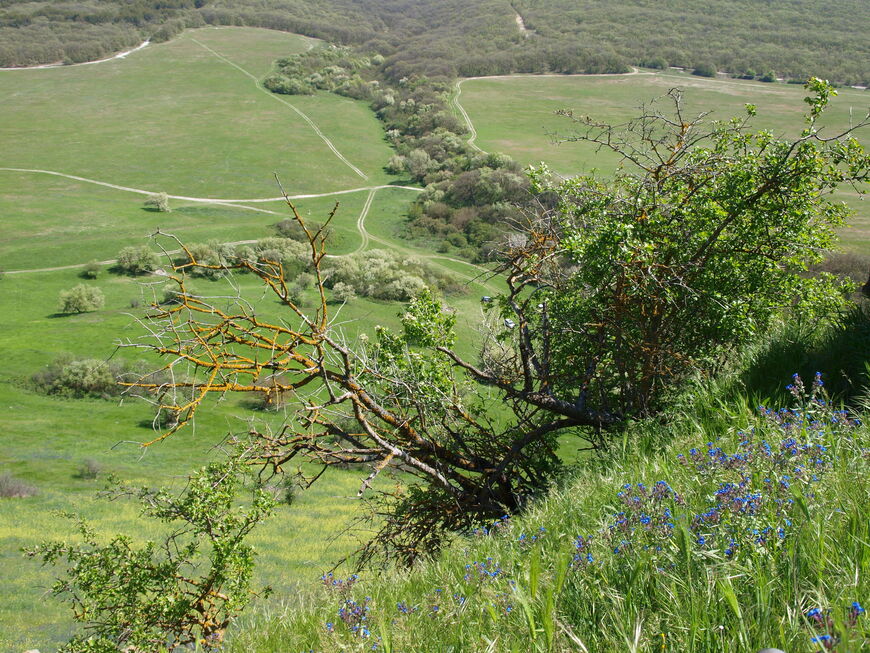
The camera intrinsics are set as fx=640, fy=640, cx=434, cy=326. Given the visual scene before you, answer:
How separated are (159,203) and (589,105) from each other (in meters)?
60.2

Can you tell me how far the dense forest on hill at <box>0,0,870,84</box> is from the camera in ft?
363

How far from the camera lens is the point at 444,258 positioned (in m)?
54.7

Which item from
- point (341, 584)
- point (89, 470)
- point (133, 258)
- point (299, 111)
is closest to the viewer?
point (341, 584)

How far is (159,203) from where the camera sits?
61.4m

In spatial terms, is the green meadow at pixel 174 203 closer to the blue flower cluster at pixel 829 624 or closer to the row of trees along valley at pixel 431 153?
the row of trees along valley at pixel 431 153

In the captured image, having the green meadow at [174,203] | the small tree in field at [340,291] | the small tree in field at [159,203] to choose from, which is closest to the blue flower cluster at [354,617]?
the green meadow at [174,203]

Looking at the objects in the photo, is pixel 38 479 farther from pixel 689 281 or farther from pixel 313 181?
pixel 313 181

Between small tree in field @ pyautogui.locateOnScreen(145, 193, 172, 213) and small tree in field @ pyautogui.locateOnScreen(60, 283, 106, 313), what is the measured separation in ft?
75.4

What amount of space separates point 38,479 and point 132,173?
5905 centimetres

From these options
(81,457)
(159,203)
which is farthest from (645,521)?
(159,203)

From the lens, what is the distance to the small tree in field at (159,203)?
6078 centimetres

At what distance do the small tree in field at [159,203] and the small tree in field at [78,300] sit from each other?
22984mm

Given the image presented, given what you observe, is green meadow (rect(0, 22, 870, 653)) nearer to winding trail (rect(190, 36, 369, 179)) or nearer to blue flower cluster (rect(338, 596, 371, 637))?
winding trail (rect(190, 36, 369, 179))

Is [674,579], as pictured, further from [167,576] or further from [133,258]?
[133,258]
